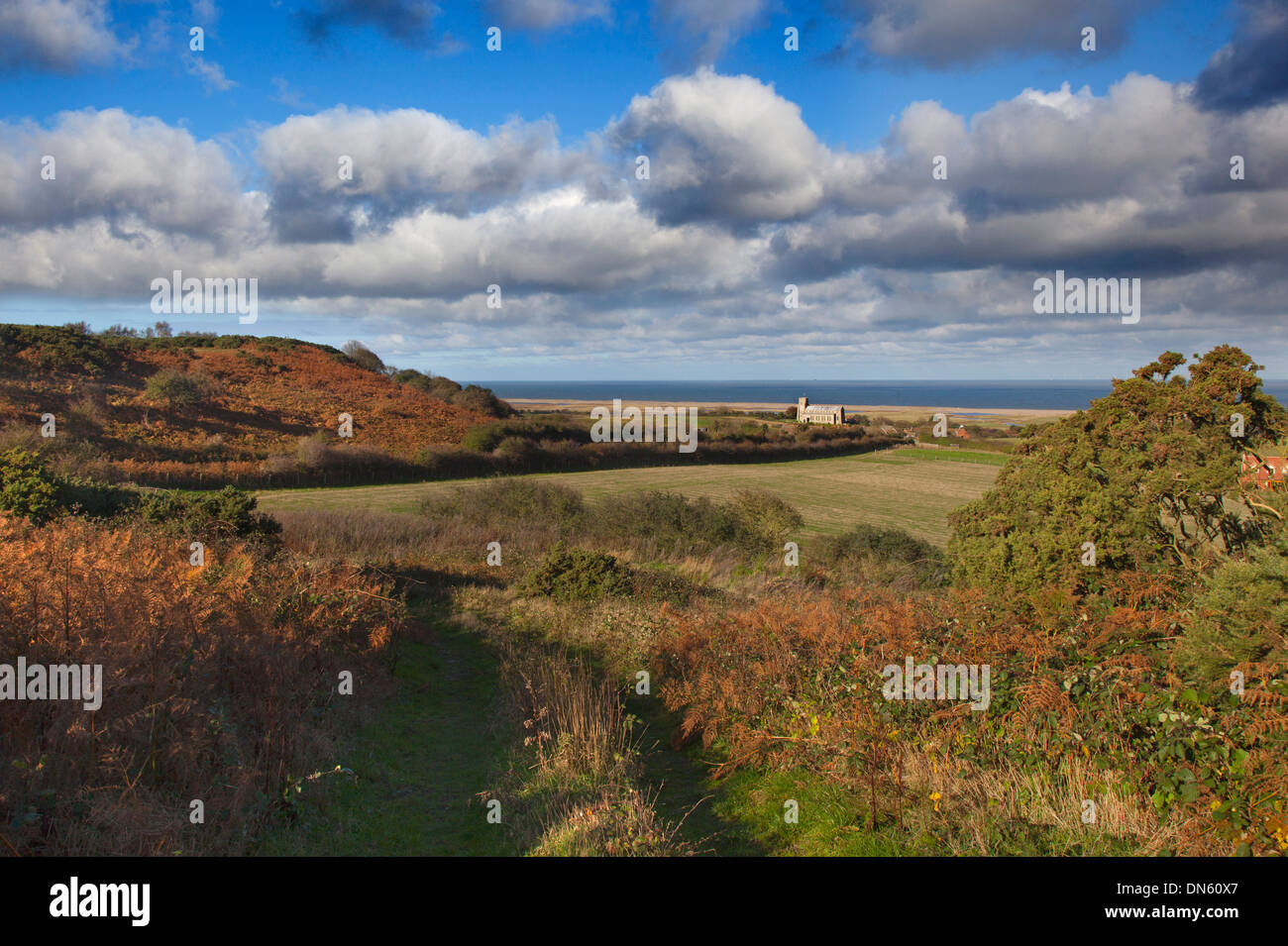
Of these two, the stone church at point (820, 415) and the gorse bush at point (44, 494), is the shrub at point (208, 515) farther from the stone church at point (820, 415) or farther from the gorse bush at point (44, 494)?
the stone church at point (820, 415)

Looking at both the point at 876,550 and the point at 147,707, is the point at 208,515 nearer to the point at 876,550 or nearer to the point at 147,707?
the point at 147,707

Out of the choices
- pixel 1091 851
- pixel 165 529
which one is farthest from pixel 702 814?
pixel 165 529

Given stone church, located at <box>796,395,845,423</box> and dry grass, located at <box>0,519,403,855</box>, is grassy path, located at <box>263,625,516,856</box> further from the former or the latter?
stone church, located at <box>796,395,845,423</box>

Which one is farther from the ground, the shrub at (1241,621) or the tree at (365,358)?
the tree at (365,358)

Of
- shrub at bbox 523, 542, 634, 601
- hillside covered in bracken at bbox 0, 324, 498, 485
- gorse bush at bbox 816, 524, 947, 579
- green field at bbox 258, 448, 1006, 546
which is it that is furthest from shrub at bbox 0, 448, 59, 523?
gorse bush at bbox 816, 524, 947, 579

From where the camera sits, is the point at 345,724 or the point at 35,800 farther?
the point at 345,724

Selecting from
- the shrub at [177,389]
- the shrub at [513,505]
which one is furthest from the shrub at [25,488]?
the shrub at [177,389]
